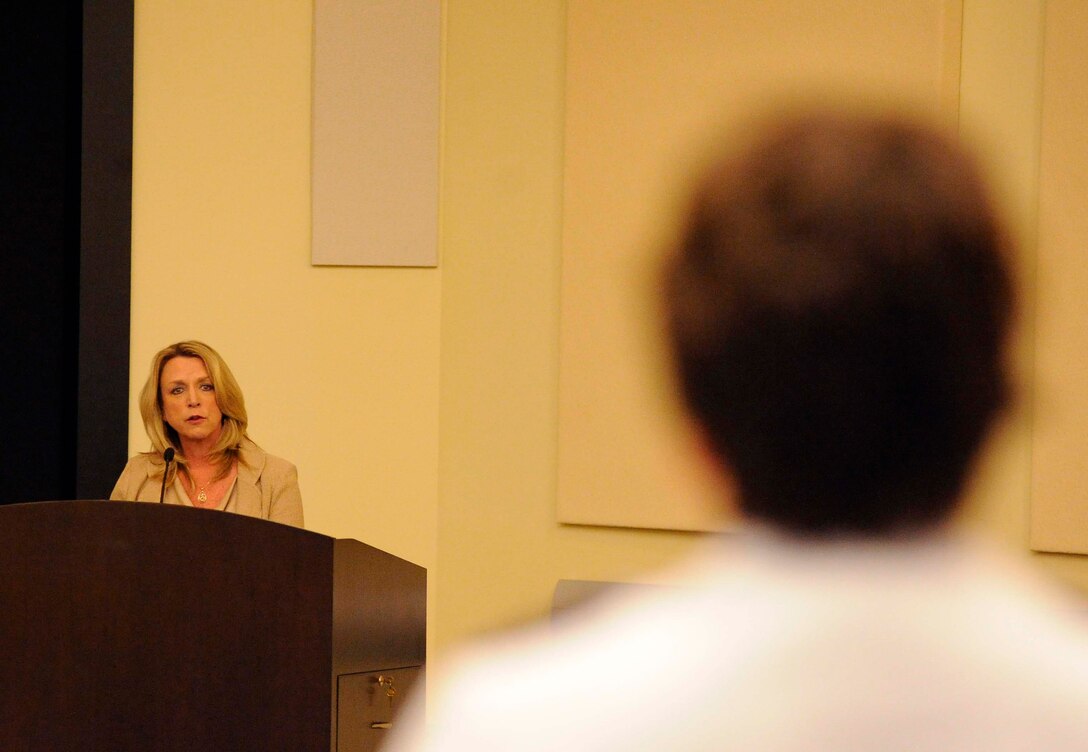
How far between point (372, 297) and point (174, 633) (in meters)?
2.35

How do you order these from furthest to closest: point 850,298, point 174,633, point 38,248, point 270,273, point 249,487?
point 270,273, point 38,248, point 249,487, point 174,633, point 850,298

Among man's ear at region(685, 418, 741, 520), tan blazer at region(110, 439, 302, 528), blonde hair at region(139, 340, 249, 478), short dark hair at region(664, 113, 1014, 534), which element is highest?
short dark hair at region(664, 113, 1014, 534)

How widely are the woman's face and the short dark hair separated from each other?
2317mm

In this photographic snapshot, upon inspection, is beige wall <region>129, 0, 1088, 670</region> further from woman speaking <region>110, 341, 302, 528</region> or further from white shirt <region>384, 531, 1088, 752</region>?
white shirt <region>384, 531, 1088, 752</region>

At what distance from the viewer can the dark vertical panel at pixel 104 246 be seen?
3395 millimetres

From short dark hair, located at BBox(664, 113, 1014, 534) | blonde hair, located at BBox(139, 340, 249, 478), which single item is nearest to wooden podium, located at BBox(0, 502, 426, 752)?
short dark hair, located at BBox(664, 113, 1014, 534)

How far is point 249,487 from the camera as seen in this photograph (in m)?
2.66

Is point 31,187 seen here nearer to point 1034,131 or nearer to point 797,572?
point 1034,131

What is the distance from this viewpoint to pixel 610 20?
133 inches

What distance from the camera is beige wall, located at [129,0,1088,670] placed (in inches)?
137

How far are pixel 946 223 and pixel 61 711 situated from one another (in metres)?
1.01

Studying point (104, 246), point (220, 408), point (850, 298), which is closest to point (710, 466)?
point (850, 298)

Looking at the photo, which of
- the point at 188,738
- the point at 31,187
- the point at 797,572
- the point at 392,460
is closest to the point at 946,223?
the point at 797,572

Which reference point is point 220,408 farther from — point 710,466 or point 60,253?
point 710,466
